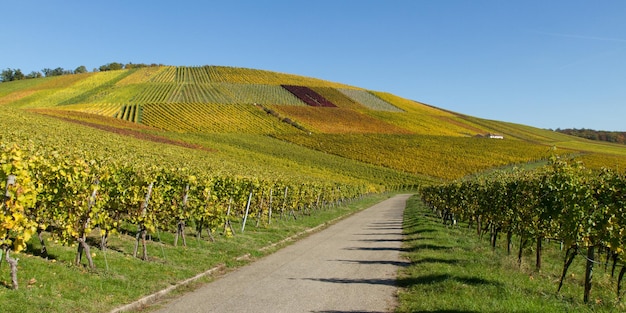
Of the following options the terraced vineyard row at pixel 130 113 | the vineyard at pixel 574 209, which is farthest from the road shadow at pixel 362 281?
the terraced vineyard row at pixel 130 113

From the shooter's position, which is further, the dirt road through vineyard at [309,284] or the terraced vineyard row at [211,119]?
the terraced vineyard row at [211,119]

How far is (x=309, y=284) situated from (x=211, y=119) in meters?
87.0

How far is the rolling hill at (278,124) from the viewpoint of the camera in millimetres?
73875

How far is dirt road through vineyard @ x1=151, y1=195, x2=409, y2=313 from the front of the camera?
10.5m

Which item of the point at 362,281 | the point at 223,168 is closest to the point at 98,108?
the point at 223,168

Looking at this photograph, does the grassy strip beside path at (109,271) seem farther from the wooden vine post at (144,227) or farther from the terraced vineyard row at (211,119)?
the terraced vineyard row at (211,119)

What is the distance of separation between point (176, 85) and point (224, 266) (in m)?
118

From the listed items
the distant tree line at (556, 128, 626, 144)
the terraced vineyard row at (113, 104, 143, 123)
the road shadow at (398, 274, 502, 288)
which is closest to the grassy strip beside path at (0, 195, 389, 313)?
the road shadow at (398, 274, 502, 288)

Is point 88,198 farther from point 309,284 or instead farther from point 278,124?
point 278,124

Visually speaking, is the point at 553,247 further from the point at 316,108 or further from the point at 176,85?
the point at 176,85

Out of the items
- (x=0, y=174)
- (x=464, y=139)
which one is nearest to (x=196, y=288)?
(x=0, y=174)

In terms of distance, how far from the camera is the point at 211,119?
317ft

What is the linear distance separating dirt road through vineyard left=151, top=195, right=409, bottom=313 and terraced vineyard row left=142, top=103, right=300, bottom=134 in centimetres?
7135

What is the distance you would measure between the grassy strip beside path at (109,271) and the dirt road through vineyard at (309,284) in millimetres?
1072
